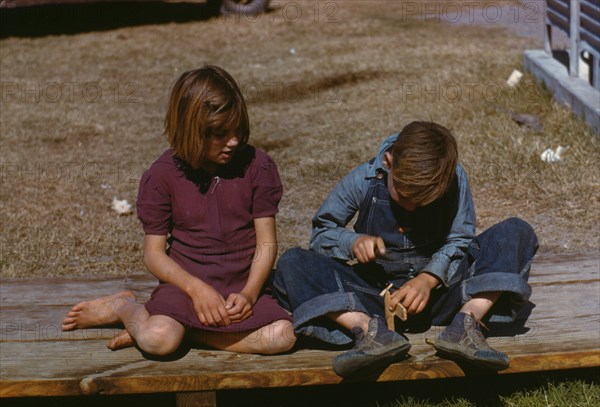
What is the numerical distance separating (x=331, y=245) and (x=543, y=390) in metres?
0.93

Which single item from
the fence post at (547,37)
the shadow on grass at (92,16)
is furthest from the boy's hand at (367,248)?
the shadow on grass at (92,16)

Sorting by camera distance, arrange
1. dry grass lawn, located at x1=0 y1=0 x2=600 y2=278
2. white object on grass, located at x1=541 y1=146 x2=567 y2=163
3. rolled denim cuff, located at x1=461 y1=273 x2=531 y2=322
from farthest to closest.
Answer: white object on grass, located at x1=541 y1=146 x2=567 y2=163
dry grass lawn, located at x1=0 y1=0 x2=600 y2=278
rolled denim cuff, located at x1=461 y1=273 x2=531 y2=322

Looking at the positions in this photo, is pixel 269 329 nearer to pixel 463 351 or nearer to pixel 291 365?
pixel 291 365

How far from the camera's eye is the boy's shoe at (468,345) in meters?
2.75

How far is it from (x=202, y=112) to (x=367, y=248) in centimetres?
71

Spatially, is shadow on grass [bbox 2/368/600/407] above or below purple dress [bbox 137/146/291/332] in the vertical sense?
below

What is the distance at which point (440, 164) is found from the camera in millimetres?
2859

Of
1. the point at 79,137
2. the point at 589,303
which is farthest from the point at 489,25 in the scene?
the point at 589,303

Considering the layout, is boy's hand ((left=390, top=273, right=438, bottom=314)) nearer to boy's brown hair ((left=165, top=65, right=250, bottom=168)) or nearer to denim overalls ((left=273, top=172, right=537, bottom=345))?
denim overalls ((left=273, top=172, right=537, bottom=345))

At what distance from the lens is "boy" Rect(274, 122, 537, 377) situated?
112 inches

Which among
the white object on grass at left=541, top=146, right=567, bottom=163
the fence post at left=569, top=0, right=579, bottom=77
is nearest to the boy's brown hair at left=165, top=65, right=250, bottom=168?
the white object on grass at left=541, top=146, right=567, bottom=163

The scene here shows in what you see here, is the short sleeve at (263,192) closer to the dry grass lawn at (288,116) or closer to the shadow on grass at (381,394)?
the shadow on grass at (381,394)

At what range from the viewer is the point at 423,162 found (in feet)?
9.32

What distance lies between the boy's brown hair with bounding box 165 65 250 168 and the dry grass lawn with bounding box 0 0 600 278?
174 centimetres
